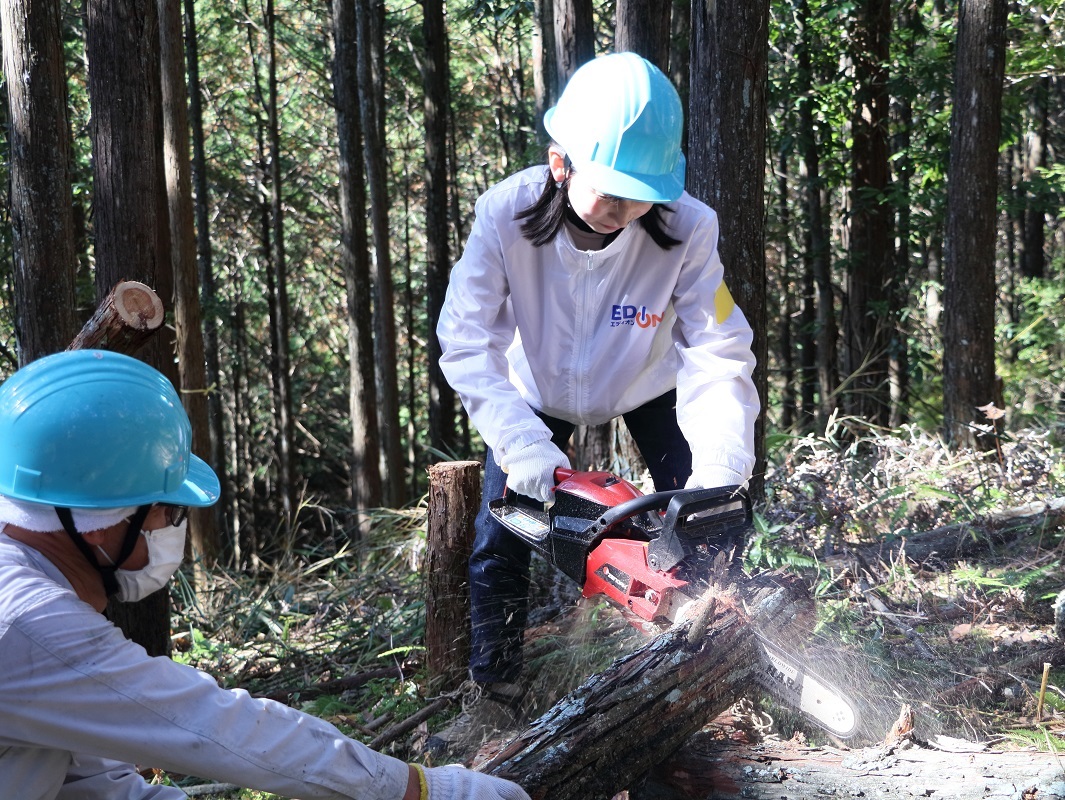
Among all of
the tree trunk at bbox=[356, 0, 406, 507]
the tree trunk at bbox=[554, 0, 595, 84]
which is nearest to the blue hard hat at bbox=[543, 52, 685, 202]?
the tree trunk at bbox=[554, 0, 595, 84]

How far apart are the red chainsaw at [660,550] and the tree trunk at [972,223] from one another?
5102 mm

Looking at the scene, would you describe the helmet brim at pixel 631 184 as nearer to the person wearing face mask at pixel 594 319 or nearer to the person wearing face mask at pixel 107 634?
the person wearing face mask at pixel 594 319

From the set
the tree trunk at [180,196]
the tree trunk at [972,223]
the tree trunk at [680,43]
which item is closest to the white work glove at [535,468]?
the tree trunk at [972,223]

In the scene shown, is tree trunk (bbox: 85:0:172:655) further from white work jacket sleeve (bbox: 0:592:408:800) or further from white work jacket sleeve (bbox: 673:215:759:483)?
white work jacket sleeve (bbox: 0:592:408:800)

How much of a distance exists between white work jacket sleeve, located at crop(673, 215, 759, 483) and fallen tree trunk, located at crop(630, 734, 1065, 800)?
772mm

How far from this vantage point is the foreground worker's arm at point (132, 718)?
1495 millimetres

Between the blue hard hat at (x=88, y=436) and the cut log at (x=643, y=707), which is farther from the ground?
the blue hard hat at (x=88, y=436)

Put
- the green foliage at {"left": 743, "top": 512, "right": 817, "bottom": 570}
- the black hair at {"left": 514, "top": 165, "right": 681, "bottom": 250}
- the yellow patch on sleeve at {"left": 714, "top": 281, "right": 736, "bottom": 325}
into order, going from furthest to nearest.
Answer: the green foliage at {"left": 743, "top": 512, "right": 817, "bottom": 570} < the yellow patch on sleeve at {"left": 714, "top": 281, "right": 736, "bottom": 325} < the black hair at {"left": 514, "top": 165, "right": 681, "bottom": 250}

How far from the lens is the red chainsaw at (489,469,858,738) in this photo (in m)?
2.34

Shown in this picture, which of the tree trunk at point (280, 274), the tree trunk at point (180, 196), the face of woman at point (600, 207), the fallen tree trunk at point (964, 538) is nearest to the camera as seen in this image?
the face of woman at point (600, 207)

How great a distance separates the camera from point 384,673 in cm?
413

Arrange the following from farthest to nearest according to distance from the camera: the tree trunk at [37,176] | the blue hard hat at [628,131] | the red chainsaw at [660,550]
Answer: the tree trunk at [37,176], the blue hard hat at [628,131], the red chainsaw at [660,550]

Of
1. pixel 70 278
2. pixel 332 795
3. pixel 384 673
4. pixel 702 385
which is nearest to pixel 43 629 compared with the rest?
pixel 332 795

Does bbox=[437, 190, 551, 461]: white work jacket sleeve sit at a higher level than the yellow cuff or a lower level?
higher
